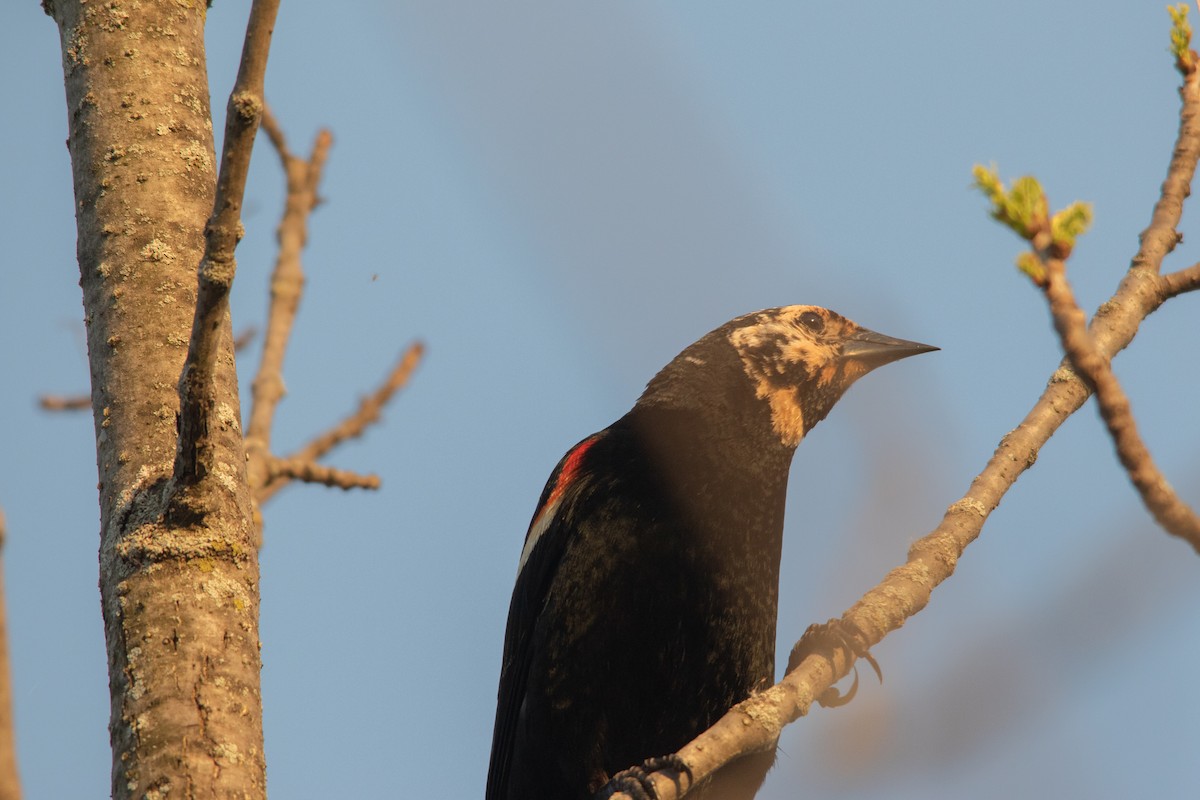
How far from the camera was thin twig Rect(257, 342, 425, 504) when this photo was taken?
508 centimetres

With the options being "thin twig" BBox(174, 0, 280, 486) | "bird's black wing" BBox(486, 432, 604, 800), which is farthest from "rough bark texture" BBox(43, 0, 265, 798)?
"bird's black wing" BBox(486, 432, 604, 800)

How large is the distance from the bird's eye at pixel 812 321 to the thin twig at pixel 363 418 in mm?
1822

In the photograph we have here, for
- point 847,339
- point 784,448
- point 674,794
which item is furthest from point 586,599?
point 847,339

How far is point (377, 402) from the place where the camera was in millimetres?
5676

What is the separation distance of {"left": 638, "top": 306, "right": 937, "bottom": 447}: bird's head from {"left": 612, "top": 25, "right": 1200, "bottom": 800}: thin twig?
1.59 m

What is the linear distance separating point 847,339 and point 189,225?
3.28m

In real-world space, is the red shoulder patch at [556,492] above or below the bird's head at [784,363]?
below

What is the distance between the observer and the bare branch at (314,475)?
467 centimetres

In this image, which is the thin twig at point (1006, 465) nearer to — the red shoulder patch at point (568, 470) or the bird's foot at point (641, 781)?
the bird's foot at point (641, 781)

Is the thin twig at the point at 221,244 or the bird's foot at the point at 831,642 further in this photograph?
the bird's foot at the point at 831,642

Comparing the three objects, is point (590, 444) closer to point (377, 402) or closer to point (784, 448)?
point (784, 448)

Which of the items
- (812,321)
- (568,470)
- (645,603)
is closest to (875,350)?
(812,321)

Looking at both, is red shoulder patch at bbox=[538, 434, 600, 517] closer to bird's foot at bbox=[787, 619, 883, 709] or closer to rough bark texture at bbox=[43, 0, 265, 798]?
bird's foot at bbox=[787, 619, 883, 709]

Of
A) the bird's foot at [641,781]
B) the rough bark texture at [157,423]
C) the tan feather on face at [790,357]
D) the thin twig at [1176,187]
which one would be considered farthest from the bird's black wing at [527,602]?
the thin twig at [1176,187]
